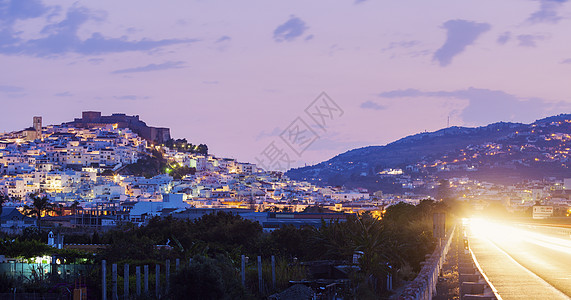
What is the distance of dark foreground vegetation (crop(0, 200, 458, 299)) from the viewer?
18.2 meters

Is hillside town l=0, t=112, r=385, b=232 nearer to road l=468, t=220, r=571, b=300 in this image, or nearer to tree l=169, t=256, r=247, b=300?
road l=468, t=220, r=571, b=300

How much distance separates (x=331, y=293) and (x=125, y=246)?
9.29 meters

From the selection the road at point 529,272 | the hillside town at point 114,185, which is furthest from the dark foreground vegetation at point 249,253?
the hillside town at point 114,185

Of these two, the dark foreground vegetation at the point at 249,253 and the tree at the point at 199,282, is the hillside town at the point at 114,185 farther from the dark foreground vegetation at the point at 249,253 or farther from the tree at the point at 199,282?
the tree at the point at 199,282

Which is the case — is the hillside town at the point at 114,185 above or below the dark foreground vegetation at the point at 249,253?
above

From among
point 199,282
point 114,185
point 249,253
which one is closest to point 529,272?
point 199,282

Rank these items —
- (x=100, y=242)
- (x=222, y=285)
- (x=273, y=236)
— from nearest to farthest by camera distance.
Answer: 1. (x=222, y=285)
2. (x=273, y=236)
3. (x=100, y=242)

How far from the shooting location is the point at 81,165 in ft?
632

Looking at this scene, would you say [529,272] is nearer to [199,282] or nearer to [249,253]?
Result: [199,282]

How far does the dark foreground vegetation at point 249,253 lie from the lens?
18250mm

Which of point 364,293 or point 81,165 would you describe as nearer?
point 364,293

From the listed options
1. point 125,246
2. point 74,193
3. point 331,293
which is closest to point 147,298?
point 331,293

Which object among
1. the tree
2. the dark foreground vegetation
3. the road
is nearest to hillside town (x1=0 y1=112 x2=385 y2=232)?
the dark foreground vegetation

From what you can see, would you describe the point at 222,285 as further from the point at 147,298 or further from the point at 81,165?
the point at 81,165
